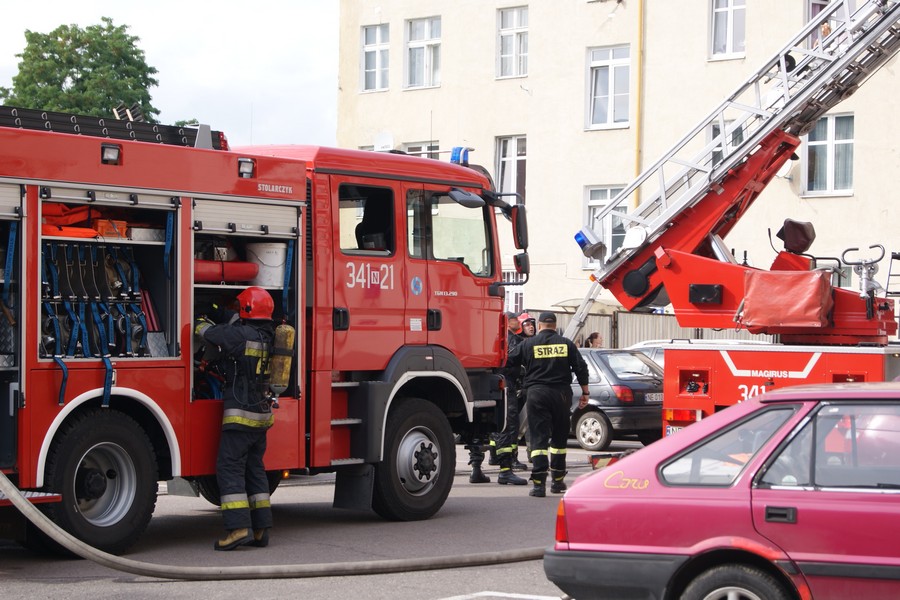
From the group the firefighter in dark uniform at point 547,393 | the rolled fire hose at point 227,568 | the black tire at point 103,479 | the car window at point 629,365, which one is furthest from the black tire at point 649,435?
the black tire at point 103,479

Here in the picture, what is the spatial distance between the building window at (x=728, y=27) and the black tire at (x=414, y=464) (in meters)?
19.5

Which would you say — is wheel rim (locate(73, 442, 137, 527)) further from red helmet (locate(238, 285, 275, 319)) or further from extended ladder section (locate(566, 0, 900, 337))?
extended ladder section (locate(566, 0, 900, 337))

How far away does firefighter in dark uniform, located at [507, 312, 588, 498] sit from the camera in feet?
42.9

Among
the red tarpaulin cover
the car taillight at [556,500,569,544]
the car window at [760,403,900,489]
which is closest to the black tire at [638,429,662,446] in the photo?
the red tarpaulin cover

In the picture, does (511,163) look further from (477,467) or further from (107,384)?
(107,384)

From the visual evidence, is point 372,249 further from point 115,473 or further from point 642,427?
point 642,427

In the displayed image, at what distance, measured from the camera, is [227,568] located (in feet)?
27.5

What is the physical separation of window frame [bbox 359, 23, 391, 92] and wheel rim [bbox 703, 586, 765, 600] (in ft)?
96.3

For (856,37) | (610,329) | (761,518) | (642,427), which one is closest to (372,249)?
(856,37)

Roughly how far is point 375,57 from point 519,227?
77.1ft

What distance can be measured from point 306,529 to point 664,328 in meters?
19.4

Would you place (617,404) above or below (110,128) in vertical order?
below

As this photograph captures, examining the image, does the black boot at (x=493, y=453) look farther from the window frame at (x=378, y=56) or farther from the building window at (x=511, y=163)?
the window frame at (x=378, y=56)

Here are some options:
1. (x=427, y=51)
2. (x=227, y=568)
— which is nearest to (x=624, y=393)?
(x=227, y=568)
